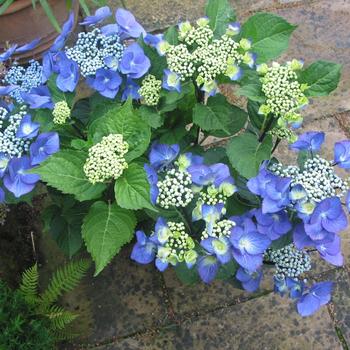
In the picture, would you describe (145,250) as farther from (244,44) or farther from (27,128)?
(244,44)

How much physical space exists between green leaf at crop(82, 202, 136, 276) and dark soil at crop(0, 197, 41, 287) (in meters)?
0.74

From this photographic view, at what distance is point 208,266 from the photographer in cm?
135

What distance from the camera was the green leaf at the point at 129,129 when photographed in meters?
1.24

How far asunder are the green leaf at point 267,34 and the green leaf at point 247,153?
21 cm

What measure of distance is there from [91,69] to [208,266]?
0.58 metres

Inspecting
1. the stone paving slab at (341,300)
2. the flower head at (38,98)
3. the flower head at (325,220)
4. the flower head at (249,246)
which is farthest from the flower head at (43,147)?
the stone paving slab at (341,300)

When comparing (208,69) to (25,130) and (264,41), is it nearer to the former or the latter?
(264,41)

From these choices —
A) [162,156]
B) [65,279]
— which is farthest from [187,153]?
[65,279]

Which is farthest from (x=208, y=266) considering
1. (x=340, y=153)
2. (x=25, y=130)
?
(x=25, y=130)

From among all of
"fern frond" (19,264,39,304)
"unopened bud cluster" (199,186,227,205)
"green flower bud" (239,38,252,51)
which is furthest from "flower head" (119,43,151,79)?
"fern frond" (19,264,39,304)

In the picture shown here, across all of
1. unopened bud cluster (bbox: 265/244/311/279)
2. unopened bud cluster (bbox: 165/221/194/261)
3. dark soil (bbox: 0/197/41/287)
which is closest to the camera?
unopened bud cluster (bbox: 165/221/194/261)

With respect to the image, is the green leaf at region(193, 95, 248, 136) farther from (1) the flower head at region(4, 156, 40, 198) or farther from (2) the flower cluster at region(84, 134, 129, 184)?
(1) the flower head at region(4, 156, 40, 198)

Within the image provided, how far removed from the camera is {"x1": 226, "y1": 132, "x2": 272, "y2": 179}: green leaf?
52.1 inches

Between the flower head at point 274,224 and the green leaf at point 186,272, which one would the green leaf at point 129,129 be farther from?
the green leaf at point 186,272
